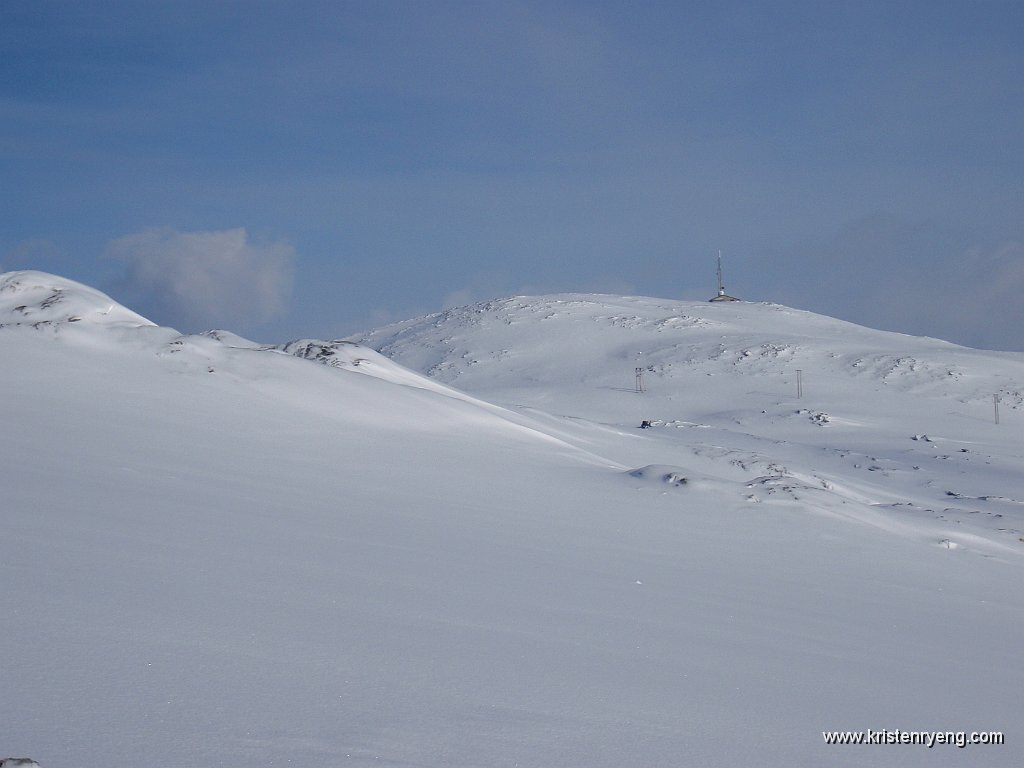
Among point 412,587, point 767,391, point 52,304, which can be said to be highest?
point 767,391

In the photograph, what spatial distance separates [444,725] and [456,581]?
200 centimetres

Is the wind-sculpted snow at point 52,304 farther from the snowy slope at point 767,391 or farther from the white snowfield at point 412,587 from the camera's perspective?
the snowy slope at point 767,391

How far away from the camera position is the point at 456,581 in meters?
5.48

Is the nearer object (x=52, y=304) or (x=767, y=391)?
(x=52, y=304)

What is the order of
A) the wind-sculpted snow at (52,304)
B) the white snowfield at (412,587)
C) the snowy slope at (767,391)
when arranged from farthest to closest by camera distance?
the snowy slope at (767,391), the wind-sculpted snow at (52,304), the white snowfield at (412,587)

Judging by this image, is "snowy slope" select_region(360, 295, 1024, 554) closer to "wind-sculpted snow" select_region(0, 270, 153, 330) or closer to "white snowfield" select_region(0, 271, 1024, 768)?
"white snowfield" select_region(0, 271, 1024, 768)

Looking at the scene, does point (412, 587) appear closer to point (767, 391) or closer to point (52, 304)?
point (52, 304)

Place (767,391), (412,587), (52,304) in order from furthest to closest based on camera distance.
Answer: (767,391), (52,304), (412,587)

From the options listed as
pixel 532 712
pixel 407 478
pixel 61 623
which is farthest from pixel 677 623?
pixel 407 478

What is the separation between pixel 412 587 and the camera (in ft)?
17.0

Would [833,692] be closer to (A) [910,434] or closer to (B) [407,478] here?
(B) [407,478]

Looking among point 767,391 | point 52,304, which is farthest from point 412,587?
point 767,391

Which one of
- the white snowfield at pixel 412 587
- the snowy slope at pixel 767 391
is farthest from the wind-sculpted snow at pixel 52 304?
the snowy slope at pixel 767 391

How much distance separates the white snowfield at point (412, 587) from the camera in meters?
3.42
